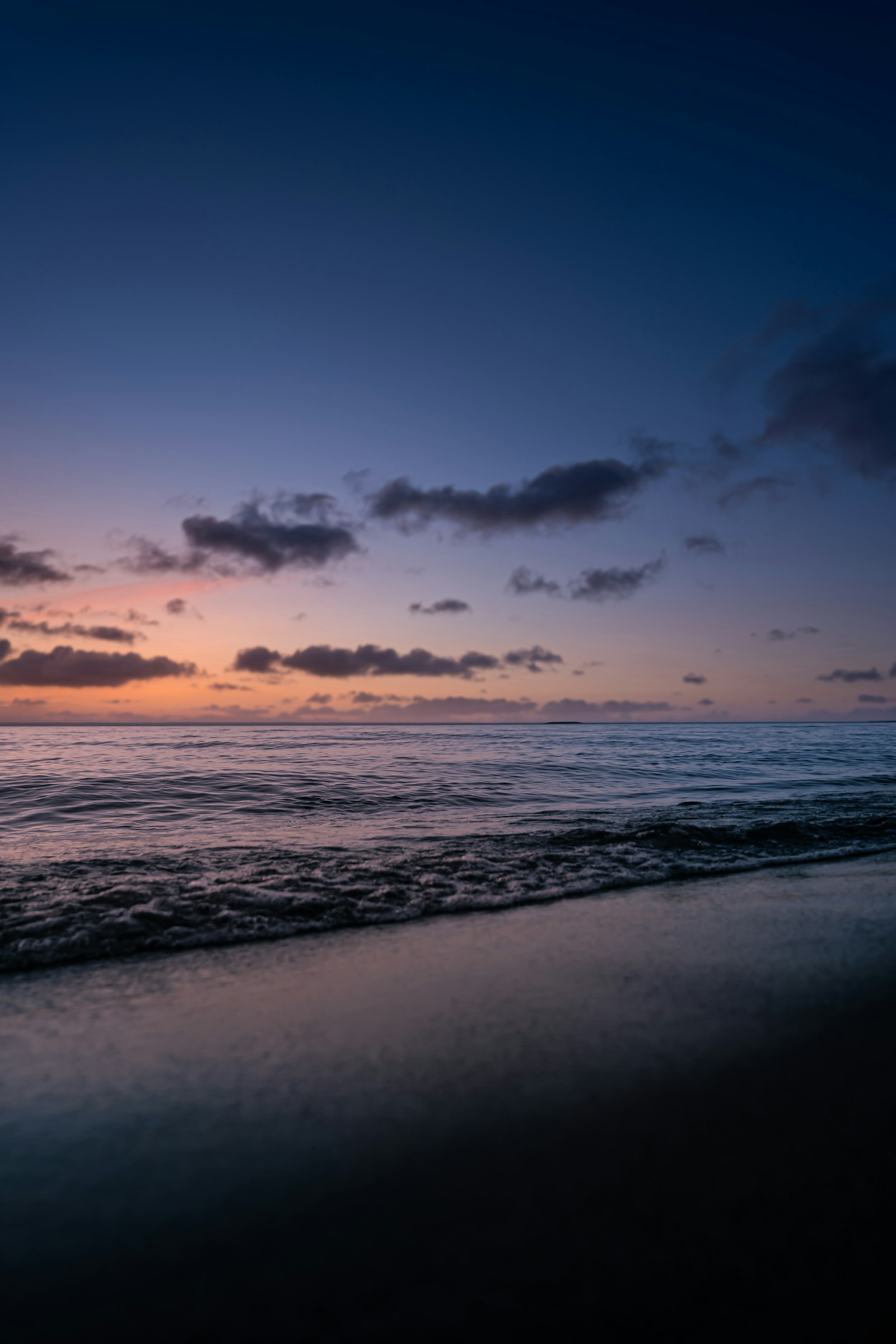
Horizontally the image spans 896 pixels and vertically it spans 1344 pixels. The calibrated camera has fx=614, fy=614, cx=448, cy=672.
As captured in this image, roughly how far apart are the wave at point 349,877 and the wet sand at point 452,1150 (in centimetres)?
81

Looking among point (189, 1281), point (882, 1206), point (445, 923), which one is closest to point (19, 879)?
point (445, 923)

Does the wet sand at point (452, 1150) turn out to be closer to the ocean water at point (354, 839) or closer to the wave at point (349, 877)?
the wave at point (349, 877)

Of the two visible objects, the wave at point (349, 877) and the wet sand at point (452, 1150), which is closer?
→ the wet sand at point (452, 1150)

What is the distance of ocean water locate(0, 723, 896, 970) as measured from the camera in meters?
5.65

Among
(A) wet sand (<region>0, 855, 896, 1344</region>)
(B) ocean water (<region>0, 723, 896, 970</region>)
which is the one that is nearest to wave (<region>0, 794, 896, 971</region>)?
(B) ocean water (<region>0, 723, 896, 970</region>)

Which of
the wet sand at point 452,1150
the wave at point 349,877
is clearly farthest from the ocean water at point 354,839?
the wet sand at point 452,1150

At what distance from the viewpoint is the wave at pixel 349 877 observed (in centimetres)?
521

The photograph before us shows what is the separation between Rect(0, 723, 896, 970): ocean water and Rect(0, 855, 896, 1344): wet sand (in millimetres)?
1160

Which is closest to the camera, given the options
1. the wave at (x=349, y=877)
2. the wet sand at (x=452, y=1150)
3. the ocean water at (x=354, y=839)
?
the wet sand at (x=452, y=1150)

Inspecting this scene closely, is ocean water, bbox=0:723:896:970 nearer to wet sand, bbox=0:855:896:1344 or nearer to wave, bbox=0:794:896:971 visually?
wave, bbox=0:794:896:971

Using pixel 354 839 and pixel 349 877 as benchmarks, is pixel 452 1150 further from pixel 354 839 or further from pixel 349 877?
pixel 354 839

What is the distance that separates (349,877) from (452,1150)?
4602 mm

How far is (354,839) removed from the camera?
9359 millimetres

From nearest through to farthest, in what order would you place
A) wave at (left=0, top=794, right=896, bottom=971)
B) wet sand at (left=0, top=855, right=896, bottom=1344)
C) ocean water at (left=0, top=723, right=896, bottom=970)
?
wet sand at (left=0, top=855, right=896, bottom=1344) → wave at (left=0, top=794, right=896, bottom=971) → ocean water at (left=0, top=723, right=896, bottom=970)
